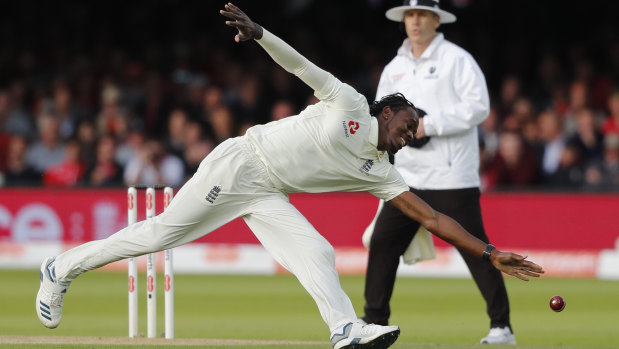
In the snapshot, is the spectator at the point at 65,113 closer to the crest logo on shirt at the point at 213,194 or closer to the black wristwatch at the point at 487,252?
the crest logo on shirt at the point at 213,194

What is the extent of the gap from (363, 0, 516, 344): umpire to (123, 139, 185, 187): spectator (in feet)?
20.1

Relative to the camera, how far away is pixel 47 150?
14344 mm

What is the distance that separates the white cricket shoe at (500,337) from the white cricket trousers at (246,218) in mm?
1464

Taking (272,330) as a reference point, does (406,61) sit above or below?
above

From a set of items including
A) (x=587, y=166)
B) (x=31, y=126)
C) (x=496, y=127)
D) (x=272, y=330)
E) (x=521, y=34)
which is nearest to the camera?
(x=272, y=330)

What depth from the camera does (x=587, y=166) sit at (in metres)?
13.0

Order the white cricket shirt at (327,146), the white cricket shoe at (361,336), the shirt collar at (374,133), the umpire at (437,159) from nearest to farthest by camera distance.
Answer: the white cricket shoe at (361,336)
the white cricket shirt at (327,146)
the shirt collar at (374,133)
the umpire at (437,159)

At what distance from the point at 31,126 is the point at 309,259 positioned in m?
10.4

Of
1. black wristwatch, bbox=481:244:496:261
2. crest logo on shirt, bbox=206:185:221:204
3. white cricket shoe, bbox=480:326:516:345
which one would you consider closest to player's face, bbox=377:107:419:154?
black wristwatch, bbox=481:244:496:261

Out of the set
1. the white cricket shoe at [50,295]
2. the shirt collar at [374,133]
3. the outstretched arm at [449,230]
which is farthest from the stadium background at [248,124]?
the shirt collar at [374,133]

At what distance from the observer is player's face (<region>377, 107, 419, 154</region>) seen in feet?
19.9

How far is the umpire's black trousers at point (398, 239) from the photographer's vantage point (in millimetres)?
7238

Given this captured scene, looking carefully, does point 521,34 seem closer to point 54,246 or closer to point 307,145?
point 54,246

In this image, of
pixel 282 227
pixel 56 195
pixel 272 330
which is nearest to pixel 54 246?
pixel 56 195
